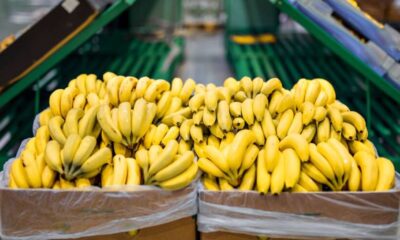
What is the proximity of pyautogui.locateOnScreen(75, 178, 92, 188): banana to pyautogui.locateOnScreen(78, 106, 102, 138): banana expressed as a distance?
0.22 metres

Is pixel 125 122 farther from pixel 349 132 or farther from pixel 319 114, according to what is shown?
pixel 349 132

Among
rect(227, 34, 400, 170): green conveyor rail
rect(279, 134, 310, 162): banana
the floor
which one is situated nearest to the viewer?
rect(279, 134, 310, 162): banana

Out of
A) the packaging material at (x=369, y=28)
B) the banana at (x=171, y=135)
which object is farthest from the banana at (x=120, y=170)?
the packaging material at (x=369, y=28)

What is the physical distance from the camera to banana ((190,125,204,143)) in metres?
2.25

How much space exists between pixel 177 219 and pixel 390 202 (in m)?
0.89

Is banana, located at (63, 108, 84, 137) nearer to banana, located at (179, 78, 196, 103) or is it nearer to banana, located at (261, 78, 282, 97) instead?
banana, located at (179, 78, 196, 103)

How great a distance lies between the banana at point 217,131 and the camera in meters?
2.26

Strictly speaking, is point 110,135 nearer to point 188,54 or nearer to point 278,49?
point 278,49

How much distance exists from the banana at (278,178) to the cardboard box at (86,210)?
0.33m

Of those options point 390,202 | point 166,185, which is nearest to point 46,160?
point 166,185

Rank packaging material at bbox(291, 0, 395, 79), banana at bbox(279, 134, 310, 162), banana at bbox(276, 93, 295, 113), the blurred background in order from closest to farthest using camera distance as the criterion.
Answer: banana at bbox(279, 134, 310, 162)
banana at bbox(276, 93, 295, 113)
packaging material at bbox(291, 0, 395, 79)
the blurred background

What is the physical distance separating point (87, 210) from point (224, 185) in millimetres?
578

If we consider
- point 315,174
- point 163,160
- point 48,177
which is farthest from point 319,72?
point 48,177

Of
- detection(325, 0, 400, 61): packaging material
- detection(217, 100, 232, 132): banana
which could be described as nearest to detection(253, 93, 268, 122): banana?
detection(217, 100, 232, 132): banana
